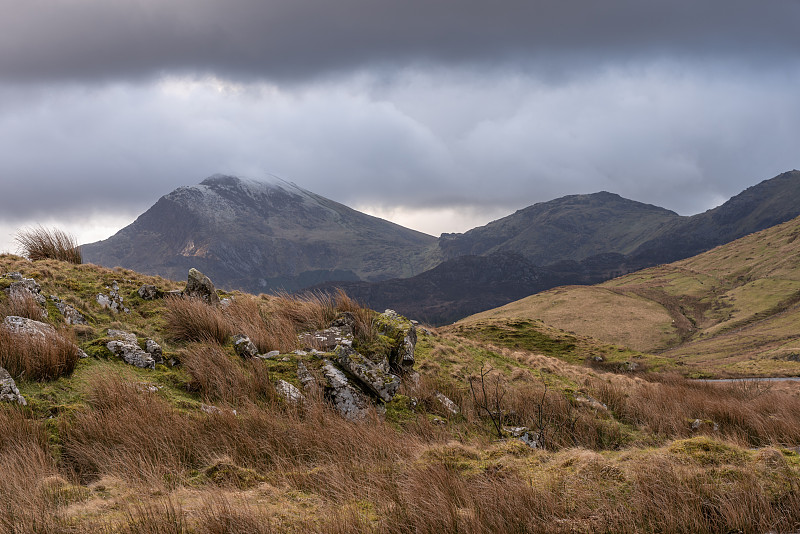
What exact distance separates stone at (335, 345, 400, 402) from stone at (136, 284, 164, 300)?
22.0 feet

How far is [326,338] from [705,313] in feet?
331

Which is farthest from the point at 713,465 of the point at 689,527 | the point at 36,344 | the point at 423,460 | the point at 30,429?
the point at 36,344

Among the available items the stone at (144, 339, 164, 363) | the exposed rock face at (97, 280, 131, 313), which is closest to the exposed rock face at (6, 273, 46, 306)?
the exposed rock face at (97, 280, 131, 313)

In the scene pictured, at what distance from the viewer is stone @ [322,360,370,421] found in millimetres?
7148

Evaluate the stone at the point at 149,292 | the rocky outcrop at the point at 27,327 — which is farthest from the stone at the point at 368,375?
the stone at the point at 149,292

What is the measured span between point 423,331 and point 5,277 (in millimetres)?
13715

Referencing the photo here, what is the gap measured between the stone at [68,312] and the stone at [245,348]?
3.40m

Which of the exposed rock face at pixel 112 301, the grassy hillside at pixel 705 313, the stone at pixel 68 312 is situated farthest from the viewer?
the grassy hillside at pixel 705 313

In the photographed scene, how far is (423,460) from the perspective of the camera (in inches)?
212

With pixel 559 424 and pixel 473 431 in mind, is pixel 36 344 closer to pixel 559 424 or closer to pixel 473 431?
pixel 473 431

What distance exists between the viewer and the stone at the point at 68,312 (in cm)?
884

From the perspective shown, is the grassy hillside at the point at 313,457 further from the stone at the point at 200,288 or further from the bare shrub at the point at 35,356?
the stone at the point at 200,288

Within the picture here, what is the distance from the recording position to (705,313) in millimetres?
86625

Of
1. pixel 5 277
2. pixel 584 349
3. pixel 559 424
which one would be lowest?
pixel 584 349
